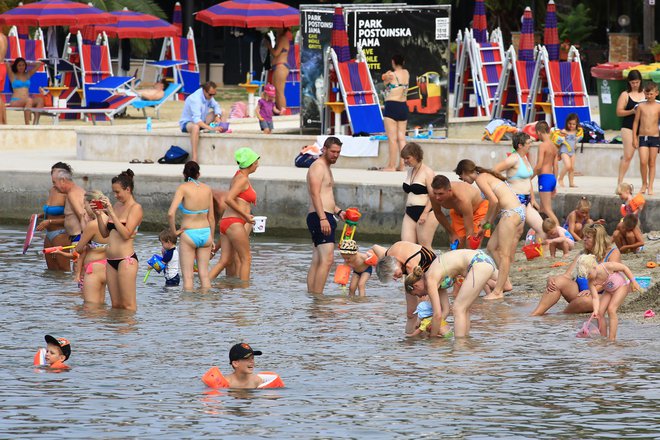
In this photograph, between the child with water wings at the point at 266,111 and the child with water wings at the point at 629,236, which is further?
the child with water wings at the point at 266,111

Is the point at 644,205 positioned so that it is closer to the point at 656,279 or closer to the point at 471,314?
the point at 656,279

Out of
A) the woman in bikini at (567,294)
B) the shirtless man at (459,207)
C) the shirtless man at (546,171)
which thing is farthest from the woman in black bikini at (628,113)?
the woman in bikini at (567,294)

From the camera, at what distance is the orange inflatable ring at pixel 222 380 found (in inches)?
434

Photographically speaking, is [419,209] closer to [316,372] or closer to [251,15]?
[316,372]

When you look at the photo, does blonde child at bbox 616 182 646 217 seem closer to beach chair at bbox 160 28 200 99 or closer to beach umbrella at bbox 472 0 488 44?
beach umbrella at bbox 472 0 488 44

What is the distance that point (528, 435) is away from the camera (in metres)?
9.83

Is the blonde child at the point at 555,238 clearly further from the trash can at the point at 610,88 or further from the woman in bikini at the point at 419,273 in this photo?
the trash can at the point at 610,88

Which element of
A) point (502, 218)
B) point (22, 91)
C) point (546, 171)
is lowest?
point (502, 218)

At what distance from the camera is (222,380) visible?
11031mm

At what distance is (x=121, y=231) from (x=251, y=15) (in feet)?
61.4

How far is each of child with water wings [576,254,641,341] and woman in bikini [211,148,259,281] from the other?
3978mm

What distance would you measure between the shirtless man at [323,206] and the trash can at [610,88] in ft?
40.0

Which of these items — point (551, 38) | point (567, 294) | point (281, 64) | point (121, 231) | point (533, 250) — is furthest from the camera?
point (281, 64)

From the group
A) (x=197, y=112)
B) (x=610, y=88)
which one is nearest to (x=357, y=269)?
(x=197, y=112)
